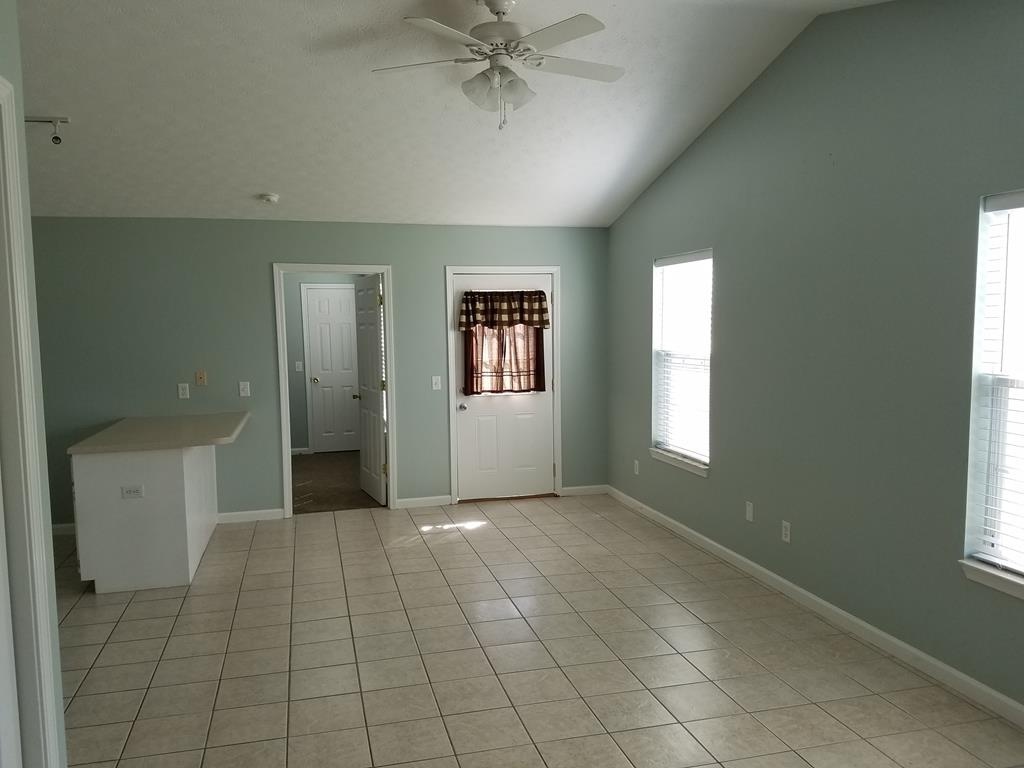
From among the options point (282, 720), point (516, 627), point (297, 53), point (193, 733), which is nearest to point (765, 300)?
point (516, 627)

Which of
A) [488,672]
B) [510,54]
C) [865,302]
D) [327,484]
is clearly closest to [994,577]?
[865,302]

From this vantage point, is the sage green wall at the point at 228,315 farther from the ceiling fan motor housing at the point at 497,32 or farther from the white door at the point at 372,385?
the ceiling fan motor housing at the point at 497,32

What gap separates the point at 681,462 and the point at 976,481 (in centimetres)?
236

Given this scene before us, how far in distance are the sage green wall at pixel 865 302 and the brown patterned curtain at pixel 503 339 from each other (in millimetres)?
1790

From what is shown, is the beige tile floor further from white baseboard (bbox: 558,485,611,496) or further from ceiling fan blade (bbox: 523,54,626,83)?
ceiling fan blade (bbox: 523,54,626,83)

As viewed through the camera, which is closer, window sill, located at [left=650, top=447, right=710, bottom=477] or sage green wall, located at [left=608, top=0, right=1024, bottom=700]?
sage green wall, located at [left=608, top=0, right=1024, bottom=700]

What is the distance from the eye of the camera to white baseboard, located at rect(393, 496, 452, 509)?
6.24 m

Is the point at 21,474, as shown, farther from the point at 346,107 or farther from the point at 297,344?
the point at 297,344

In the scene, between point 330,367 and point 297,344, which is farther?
point 330,367

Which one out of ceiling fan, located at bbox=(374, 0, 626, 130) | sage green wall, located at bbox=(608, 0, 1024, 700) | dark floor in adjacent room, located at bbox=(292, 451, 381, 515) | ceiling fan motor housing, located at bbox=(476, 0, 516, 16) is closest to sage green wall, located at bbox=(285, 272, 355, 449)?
dark floor in adjacent room, located at bbox=(292, 451, 381, 515)

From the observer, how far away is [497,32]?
3150 mm

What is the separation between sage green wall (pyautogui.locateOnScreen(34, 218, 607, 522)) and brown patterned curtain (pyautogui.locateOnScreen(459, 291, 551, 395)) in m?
0.23

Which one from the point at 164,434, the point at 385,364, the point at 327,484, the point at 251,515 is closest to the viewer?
the point at 164,434

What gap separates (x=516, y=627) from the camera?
380 cm
